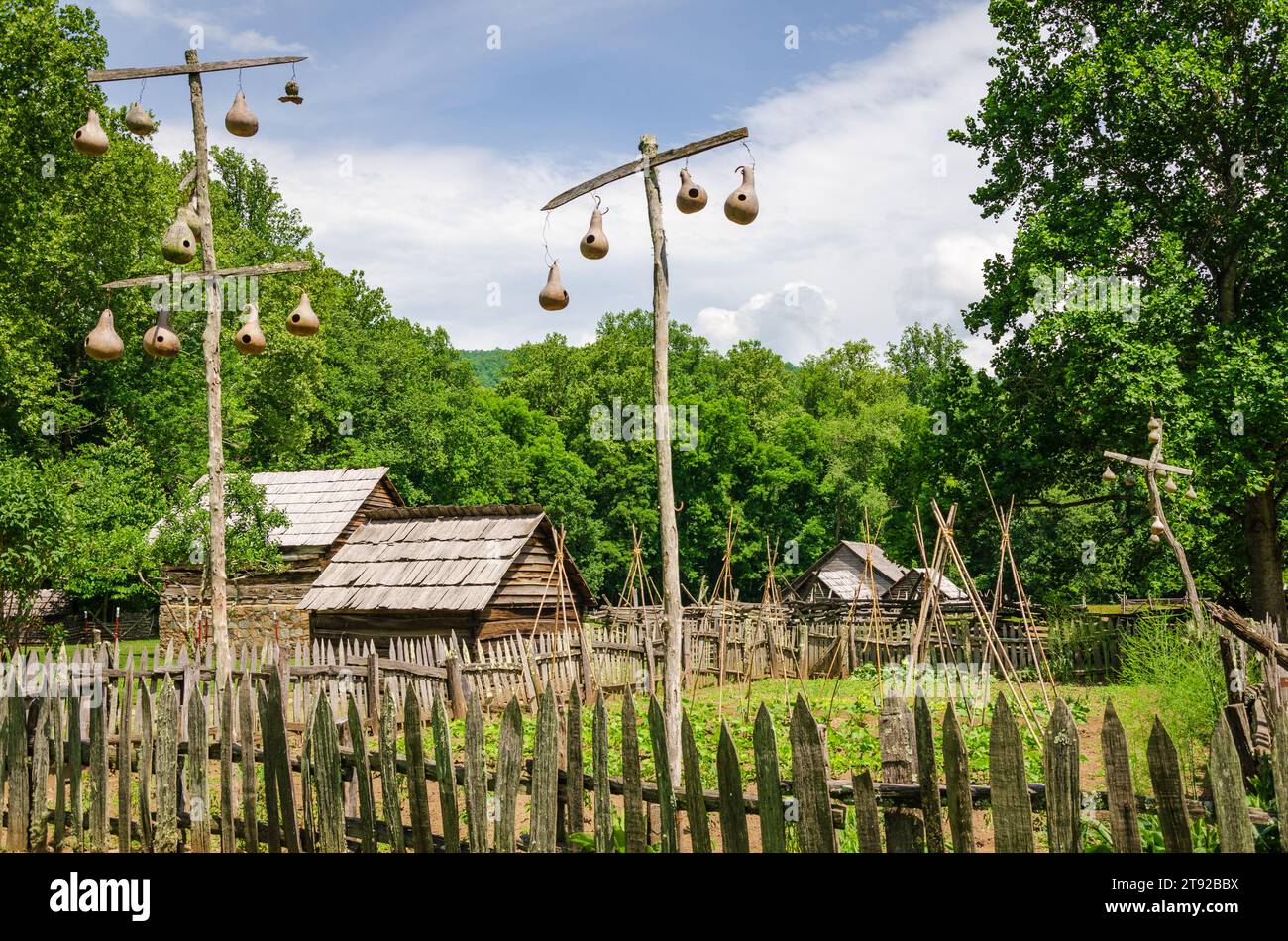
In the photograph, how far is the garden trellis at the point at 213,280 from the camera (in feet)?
25.8

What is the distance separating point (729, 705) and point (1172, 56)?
1319cm

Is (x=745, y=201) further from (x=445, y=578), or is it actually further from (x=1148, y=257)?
(x=1148, y=257)

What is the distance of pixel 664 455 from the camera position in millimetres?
5723

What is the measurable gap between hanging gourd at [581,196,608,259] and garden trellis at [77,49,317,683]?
2948 millimetres

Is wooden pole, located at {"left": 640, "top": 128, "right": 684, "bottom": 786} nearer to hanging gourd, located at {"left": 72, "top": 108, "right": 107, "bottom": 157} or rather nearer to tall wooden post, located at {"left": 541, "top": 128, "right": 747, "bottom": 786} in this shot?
tall wooden post, located at {"left": 541, "top": 128, "right": 747, "bottom": 786}

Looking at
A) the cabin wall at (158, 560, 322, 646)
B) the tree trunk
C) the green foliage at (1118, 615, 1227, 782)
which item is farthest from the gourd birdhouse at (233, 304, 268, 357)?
the tree trunk

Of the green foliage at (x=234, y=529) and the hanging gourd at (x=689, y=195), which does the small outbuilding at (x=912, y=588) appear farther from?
the green foliage at (x=234, y=529)

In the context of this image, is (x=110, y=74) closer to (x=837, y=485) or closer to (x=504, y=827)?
(x=504, y=827)

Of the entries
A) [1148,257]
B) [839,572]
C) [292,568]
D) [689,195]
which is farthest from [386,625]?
[839,572]

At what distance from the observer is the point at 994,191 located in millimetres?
19359

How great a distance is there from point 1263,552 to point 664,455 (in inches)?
642

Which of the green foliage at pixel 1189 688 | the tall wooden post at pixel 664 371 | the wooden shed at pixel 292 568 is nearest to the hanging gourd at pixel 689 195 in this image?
the tall wooden post at pixel 664 371

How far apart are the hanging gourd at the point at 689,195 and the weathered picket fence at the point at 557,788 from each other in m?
2.92
